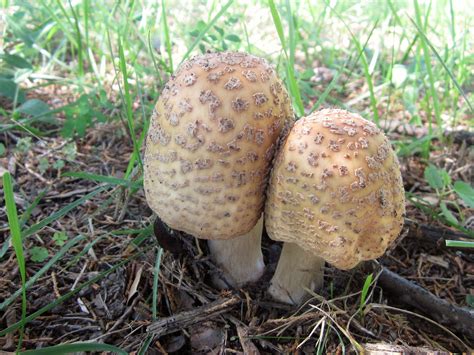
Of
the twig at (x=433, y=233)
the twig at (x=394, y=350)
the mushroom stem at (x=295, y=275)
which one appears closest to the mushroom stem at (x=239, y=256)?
the mushroom stem at (x=295, y=275)

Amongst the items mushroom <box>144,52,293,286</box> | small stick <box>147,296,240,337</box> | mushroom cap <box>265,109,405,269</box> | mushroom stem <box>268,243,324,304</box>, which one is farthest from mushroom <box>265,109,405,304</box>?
small stick <box>147,296,240,337</box>

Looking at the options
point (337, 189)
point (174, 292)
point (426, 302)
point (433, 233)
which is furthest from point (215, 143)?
point (433, 233)

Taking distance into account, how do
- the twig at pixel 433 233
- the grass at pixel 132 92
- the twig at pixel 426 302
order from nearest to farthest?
1. the twig at pixel 426 302
2. the grass at pixel 132 92
3. the twig at pixel 433 233

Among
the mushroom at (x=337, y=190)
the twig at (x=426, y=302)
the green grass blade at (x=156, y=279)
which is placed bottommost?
the twig at (x=426, y=302)

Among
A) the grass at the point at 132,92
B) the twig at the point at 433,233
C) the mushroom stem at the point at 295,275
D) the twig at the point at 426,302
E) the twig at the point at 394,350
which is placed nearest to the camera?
the twig at the point at 394,350

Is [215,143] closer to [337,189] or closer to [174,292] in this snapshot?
[337,189]

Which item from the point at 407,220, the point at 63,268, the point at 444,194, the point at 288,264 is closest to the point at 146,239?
the point at 63,268

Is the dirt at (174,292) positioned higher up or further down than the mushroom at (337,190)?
further down

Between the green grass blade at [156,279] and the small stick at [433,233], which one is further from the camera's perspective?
the small stick at [433,233]

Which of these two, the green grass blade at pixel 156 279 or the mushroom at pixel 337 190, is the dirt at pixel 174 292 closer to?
the green grass blade at pixel 156 279
